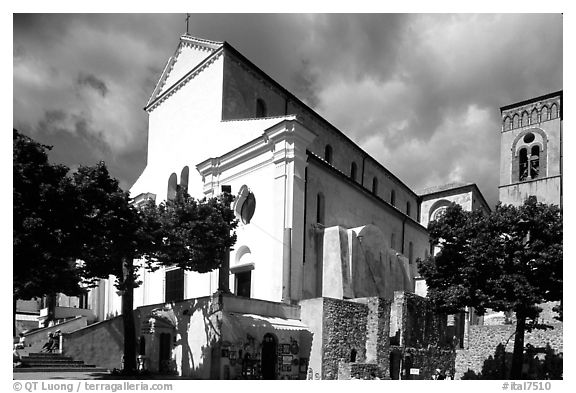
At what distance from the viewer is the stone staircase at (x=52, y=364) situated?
85.2 ft

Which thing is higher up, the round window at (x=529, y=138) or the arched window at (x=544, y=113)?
the arched window at (x=544, y=113)

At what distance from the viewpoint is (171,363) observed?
25.4 meters

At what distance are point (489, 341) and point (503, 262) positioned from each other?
22.3ft

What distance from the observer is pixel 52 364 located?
27.1 m

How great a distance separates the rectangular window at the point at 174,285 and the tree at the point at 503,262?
14483 millimetres

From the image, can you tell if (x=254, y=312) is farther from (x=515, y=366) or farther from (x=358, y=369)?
(x=515, y=366)

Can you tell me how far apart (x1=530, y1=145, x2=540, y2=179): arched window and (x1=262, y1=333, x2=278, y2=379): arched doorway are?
3764 centimetres

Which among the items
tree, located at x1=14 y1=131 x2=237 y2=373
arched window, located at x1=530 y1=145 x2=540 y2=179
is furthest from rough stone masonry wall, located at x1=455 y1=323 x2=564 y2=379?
arched window, located at x1=530 y1=145 x2=540 y2=179

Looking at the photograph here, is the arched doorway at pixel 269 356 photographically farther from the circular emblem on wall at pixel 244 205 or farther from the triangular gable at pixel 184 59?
the triangular gable at pixel 184 59

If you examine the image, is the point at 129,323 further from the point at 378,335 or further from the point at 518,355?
the point at 518,355

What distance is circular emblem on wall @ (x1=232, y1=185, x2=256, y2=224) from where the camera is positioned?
3027 centimetres

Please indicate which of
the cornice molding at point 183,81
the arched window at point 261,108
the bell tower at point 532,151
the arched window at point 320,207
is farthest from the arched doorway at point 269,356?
the bell tower at point 532,151

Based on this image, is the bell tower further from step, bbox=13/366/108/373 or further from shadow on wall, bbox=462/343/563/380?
step, bbox=13/366/108/373

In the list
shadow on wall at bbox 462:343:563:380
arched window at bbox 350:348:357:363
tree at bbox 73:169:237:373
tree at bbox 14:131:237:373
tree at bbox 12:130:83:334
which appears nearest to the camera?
tree at bbox 12:130:83:334
